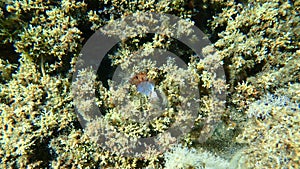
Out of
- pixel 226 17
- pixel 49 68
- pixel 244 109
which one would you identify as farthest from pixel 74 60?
pixel 244 109

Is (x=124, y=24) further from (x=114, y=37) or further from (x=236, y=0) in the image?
(x=236, y=0)

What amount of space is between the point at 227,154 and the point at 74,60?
2867 millimetres

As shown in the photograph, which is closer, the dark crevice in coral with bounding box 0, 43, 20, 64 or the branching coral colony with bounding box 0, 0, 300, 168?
the branching coral colony with bounding box 0, 0, 300, 168

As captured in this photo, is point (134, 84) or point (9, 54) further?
point (9, 54)

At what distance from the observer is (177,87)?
138 inches

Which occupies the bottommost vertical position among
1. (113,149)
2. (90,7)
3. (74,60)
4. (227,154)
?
(227,154)

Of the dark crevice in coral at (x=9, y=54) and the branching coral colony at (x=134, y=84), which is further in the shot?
the dark crevice in coral at (x=9, y=54)

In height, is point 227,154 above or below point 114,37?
below

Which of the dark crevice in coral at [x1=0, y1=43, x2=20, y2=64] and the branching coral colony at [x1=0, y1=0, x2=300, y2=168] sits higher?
the dark crevice in coral at [x1=0, y1=43, x2=20, y2=64]

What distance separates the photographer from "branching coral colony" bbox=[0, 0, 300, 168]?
345cm

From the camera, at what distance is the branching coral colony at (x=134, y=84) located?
136 inches

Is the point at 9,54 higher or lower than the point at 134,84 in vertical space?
higher

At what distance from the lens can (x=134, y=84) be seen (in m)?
3.70

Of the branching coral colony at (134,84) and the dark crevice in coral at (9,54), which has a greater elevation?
the dark crevice in coral at (9,54)
